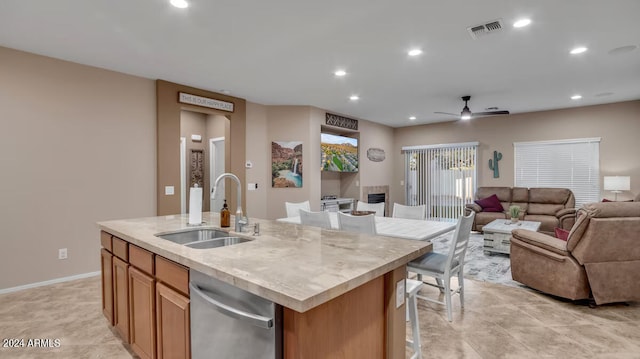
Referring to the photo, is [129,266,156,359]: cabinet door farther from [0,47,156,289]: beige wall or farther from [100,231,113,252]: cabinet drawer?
[0,47,156,289]: beige wall

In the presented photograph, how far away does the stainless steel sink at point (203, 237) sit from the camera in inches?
81.3

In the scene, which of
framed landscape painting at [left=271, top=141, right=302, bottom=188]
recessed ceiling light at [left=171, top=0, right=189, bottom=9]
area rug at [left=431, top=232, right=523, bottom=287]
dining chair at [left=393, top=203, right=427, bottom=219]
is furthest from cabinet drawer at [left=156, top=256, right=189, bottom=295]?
framed landscape painting at [left=271, top=141, right=302, bottom=188]

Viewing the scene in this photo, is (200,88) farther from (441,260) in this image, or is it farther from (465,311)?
(465,311)

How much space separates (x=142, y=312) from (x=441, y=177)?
300 inches

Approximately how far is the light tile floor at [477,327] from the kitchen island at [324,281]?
1041 millimetres

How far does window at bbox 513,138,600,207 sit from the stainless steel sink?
23.4ft

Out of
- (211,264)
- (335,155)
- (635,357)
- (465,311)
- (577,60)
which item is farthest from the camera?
(335,155)

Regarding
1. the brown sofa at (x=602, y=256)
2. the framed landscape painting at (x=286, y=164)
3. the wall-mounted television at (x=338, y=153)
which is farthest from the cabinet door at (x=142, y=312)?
the wall-mounted television at (x=338, y=153)

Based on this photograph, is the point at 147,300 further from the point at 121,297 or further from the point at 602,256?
the point at 602,256

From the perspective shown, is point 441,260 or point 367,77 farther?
point 367,77

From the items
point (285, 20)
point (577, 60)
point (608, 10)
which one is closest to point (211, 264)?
point (285, 20)

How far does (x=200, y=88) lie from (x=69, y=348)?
380 cm

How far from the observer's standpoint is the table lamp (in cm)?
558

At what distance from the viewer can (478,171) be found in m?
7.57
